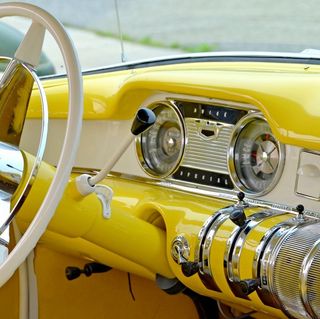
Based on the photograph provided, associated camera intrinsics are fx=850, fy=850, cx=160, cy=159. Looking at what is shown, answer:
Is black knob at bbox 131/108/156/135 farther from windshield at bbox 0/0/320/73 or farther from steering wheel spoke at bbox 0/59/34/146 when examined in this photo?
windshield at bbox 0/0/320/73

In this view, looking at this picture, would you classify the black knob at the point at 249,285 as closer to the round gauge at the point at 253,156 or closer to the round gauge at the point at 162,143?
the round gauge at the point at 253,156

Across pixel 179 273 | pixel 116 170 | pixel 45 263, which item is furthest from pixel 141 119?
pixel 45 263

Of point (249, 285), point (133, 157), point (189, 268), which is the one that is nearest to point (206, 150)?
point (133, 157)

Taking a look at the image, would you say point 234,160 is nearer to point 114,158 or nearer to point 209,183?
point 209,183

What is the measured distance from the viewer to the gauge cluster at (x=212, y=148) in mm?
2055

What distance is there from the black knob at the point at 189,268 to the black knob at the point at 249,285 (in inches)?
6.0

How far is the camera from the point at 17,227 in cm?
206

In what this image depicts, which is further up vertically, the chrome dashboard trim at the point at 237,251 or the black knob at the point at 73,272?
the chrome dashboard trim at the point at 237,251

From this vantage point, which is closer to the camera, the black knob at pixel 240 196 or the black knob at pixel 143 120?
the black knob at pixel 143 120

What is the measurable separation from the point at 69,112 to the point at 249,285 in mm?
536

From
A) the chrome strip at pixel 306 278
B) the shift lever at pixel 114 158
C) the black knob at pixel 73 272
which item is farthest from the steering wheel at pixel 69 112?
the black knob at pixel 73 272

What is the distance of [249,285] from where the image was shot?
1.80 metres

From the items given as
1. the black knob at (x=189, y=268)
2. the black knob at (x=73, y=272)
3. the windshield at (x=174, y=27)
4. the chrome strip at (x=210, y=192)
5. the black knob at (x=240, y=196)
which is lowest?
the black knob at (x=73, y=272)

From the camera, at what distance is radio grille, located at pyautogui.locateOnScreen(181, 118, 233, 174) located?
2125 millimetres
